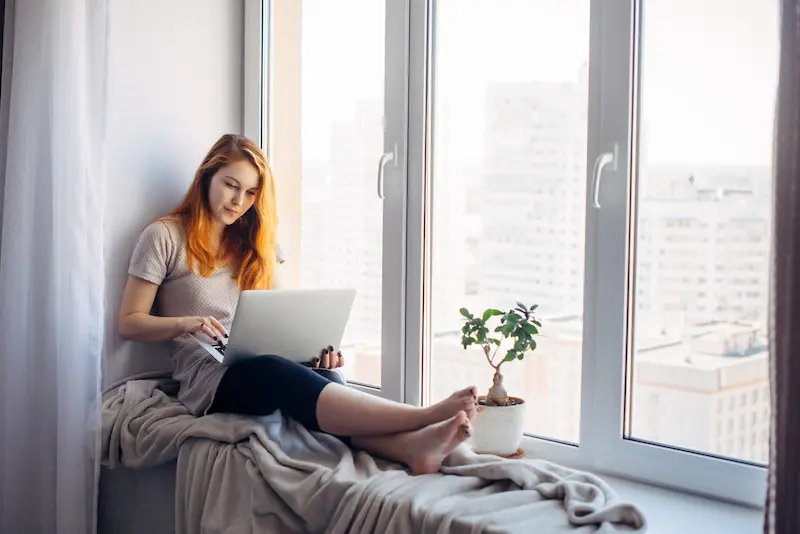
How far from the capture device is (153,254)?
2.04 m

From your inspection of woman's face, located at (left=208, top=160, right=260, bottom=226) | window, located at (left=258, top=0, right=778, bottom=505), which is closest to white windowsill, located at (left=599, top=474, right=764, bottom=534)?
window, located at (left=258, top=0, right=778, bottom=505)

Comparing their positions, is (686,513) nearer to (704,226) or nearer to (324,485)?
(704,226)

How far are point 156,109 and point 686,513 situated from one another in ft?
5.46

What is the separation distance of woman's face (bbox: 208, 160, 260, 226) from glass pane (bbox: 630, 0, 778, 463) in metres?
1.01

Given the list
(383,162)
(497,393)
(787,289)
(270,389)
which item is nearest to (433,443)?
(497,393)

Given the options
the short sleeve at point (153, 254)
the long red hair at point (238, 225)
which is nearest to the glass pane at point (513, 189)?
the long red hair at point (238, 225)

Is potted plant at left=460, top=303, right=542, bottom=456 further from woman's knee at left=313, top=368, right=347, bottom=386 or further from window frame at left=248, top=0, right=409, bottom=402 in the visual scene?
window frame at left=248, top=0, right=409, bottom=402

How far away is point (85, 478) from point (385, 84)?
1.20 m

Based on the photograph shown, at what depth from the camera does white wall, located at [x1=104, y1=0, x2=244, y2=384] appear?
6.95ft

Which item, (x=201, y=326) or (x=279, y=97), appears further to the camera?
(x=279, y=97)

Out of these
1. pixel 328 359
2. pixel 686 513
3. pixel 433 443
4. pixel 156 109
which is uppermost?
pixel 156 109

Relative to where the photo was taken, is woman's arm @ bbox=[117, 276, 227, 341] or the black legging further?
woman's arm @ bbox=[117, 276, 227, 341]

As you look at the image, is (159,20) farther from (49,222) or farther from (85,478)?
(85,478)

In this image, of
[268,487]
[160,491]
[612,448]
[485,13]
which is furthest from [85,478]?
[485,13]
